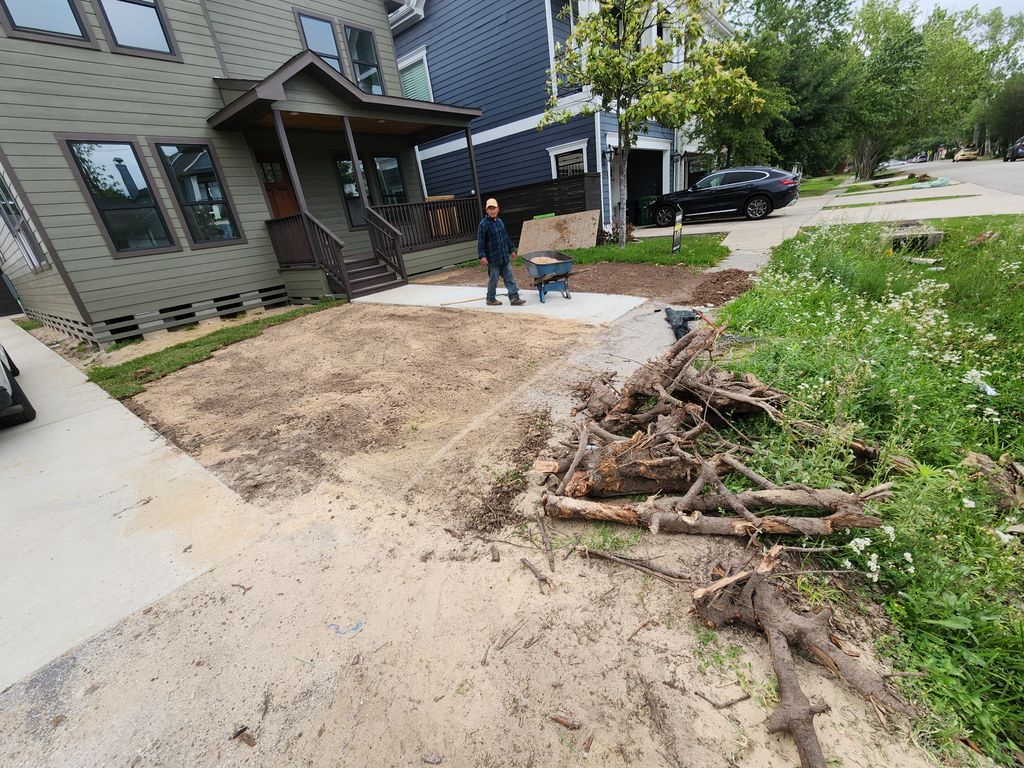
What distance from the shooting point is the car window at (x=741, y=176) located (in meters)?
13.5

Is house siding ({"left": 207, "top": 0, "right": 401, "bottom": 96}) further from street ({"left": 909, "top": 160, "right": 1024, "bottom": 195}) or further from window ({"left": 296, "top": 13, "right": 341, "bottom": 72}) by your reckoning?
street ({"left": 909, "top": 160, "right": 1024, "bottom": 195})

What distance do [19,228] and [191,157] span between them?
148 inches

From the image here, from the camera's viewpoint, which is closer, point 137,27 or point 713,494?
point 713,494

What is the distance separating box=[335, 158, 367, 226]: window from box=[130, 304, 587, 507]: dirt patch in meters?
5.99

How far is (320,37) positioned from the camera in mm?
10109

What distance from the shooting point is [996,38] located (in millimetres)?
51688

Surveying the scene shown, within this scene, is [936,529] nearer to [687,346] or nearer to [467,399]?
[687,346]

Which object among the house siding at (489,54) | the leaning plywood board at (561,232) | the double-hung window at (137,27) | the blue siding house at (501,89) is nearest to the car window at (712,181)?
the blue siding house at (501,89)

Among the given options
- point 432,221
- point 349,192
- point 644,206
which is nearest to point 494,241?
point 432,221

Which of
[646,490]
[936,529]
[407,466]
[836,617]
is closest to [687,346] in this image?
[646,490]

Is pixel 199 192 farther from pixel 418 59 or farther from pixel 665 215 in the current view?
pixel 665 215

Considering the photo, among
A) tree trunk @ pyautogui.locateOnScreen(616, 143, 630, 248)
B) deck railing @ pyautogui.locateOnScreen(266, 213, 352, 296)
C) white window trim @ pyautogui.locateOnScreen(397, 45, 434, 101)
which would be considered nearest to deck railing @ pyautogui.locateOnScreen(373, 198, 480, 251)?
deck railing @ pyautogui.locateOnScreen(266, 213, 352, 296)

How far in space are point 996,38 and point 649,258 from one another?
83034mm

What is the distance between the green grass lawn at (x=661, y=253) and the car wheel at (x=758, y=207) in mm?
4641
